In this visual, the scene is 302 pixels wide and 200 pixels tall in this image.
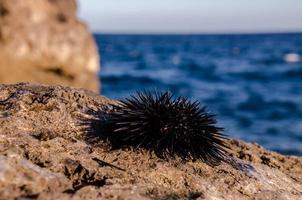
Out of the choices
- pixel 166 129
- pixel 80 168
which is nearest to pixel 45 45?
pixel 166 129

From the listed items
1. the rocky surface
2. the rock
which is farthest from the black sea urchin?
the rock

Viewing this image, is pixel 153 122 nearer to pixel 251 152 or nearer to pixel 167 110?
pixel 167 110

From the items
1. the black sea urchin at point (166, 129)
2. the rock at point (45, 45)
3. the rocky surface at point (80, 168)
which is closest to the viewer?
the rocky surface at point (80, 168)

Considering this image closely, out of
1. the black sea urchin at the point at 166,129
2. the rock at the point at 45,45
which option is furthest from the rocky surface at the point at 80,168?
the rock at the point at 45,45

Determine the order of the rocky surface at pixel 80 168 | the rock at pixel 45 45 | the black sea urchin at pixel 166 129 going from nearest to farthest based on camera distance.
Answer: the rocky surface at pixel 80 168
the black sea urchin at pixel 166 129
the rock at pixel 45 45

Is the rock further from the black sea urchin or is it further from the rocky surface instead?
the black sea urchin

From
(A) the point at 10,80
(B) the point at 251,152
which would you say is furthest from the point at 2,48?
(B) the point at 251,152

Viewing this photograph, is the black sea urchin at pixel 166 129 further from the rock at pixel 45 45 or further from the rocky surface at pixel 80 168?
the rock at pixel 45 45
